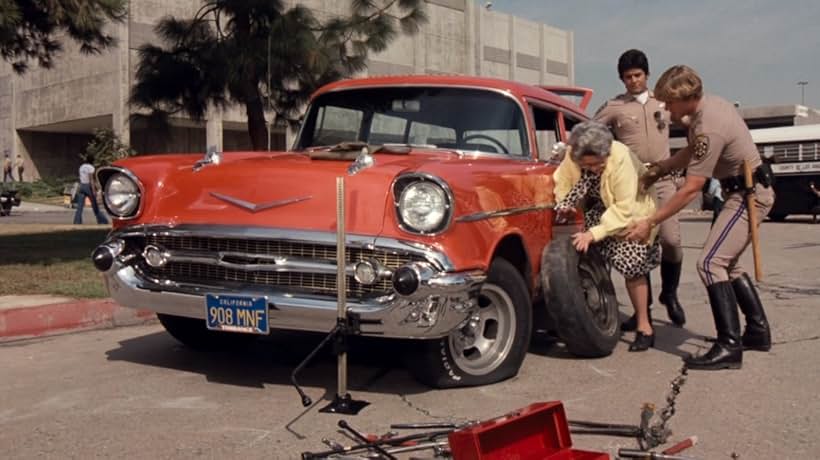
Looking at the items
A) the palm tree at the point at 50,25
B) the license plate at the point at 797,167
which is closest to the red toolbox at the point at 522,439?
the palm tree at the point at 50,25

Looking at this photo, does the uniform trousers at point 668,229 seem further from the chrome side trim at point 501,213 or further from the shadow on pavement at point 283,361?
the shadow on pavement at point 283,361

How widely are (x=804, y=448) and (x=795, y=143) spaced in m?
19.4

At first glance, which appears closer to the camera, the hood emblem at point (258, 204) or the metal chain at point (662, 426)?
the metal chain at point (662, 426)

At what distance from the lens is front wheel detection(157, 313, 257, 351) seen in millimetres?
5262

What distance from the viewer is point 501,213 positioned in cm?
455

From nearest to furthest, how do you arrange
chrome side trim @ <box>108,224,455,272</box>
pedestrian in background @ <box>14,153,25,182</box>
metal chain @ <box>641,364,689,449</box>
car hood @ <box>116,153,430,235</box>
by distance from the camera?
1. metal chain @ <box>641,364,689,449</box>
2. chrome side trim @ <box>108,224,455,272</box>
3. car hood @ <box>116,153,430,235</box>
4. pedestrian in background @ <box>14,153,25,182</box>

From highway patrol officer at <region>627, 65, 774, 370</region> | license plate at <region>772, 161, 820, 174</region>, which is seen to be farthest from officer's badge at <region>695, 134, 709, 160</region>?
license plate at <region>772, 161, 820, 174</region>

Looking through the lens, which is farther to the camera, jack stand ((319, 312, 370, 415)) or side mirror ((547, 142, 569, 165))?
side mirror ((547, 142, 569, 165))

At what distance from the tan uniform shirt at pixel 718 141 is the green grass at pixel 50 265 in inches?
181

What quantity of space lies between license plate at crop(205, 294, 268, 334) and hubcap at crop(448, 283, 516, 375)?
3.30 ft

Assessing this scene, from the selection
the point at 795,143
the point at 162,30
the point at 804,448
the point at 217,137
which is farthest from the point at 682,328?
the point at 217,137

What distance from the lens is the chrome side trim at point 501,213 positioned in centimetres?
425

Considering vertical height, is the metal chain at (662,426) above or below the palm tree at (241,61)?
below

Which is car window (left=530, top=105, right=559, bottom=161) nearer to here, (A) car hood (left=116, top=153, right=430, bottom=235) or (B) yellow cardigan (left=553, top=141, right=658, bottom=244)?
(B) yellow cardigan (left=553, top=141, right=658, bottom=244)
